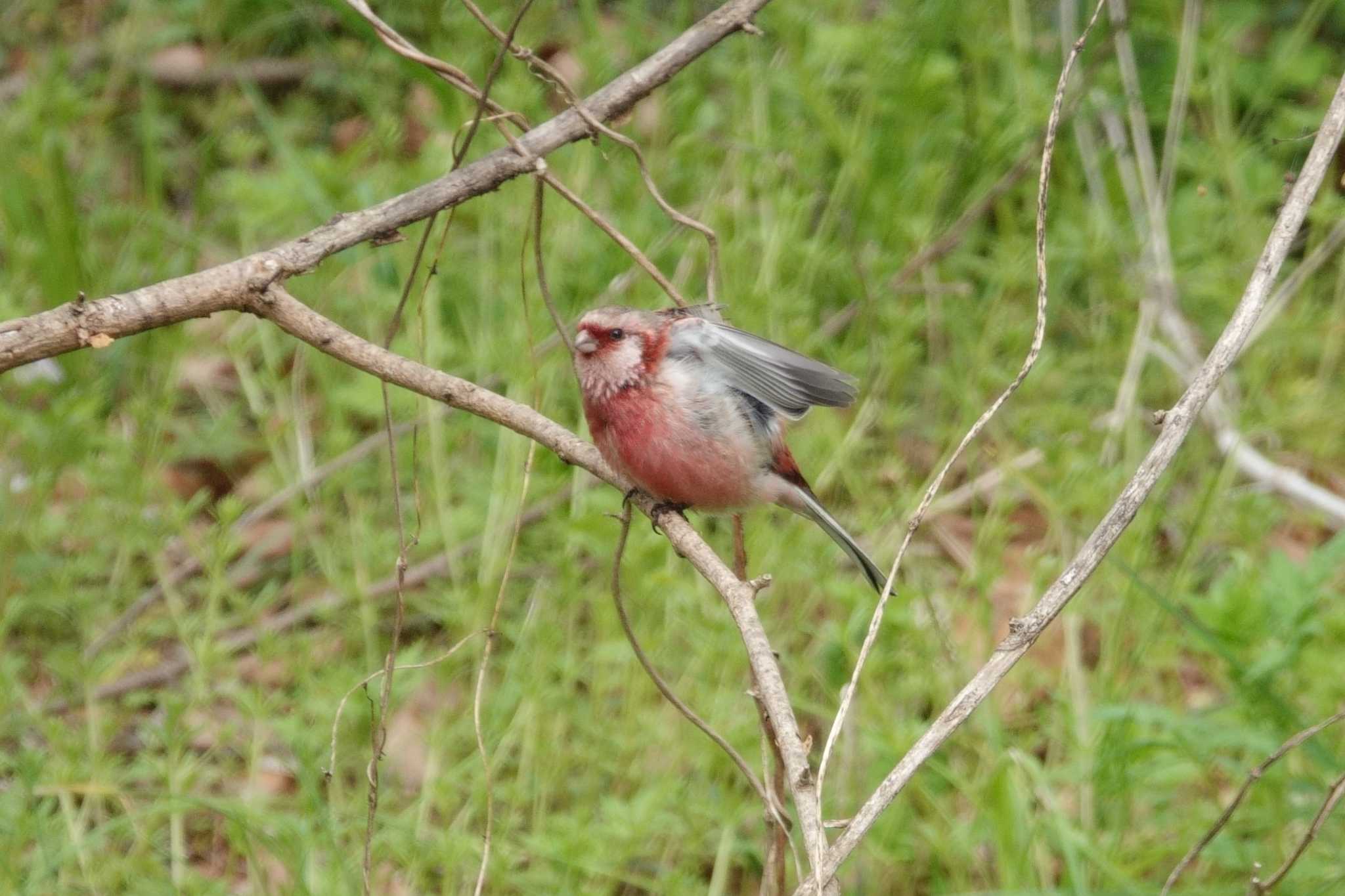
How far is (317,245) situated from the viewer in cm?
279

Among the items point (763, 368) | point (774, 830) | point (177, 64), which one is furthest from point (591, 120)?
point (177, 64)

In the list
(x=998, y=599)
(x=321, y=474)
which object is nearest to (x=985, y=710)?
(x=998, y=599)

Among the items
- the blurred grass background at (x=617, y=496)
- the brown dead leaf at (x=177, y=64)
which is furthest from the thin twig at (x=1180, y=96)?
the brown dead leaf at (x=177, y=64)

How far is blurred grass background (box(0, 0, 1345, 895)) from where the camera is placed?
3.93 meters

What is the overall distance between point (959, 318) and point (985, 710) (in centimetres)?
182

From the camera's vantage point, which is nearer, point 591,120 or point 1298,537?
point 591,120

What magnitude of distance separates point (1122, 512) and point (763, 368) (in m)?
1.27

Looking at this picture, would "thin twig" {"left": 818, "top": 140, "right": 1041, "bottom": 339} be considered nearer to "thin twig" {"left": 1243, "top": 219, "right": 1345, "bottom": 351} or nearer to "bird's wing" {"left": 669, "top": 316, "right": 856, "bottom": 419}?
"thin twig" {"left": 1243, "top": 219, "right": 1345, "bottom": 351}

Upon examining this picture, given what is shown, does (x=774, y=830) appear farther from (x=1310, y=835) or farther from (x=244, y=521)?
(x=244, y=521)

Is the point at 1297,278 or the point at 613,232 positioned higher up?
the point at 1297,278

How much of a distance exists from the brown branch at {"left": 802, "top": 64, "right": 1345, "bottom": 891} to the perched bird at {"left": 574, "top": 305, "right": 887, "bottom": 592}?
4.30 feet

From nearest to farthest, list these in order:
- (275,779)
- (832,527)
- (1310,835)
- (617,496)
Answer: (1310,835) < (832,527) < (275,779) < (617,496)

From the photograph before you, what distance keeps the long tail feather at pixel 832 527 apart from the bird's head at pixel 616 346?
562 mm

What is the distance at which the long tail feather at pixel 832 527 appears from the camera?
4.09 metres
